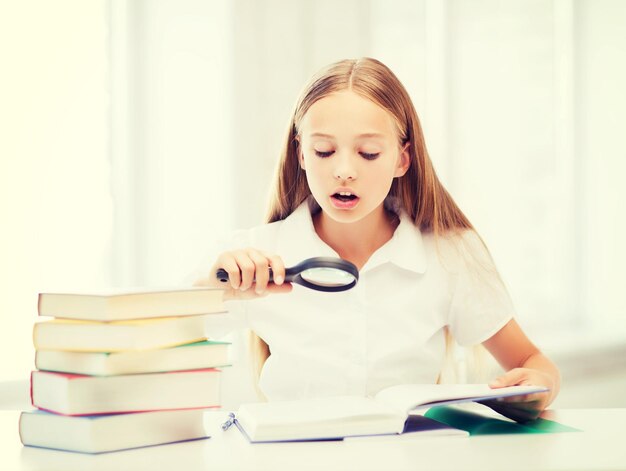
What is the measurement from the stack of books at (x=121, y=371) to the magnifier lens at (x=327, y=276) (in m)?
0.20

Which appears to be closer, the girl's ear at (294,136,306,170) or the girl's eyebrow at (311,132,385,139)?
the girl's eyebrow at (311,132,385,139)

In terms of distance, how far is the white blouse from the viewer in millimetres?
1447

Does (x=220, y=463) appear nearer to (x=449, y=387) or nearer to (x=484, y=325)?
(x=449, y=387)

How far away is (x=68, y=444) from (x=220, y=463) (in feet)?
0.62

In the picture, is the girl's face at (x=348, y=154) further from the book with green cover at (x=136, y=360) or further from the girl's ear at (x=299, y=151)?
the book with green cover at (x=136, y=360)

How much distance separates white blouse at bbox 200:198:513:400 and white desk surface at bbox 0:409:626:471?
1.61 ft

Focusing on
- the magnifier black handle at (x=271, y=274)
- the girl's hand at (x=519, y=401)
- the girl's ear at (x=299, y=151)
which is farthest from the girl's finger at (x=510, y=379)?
the girl's ear at (x=299, y=151)

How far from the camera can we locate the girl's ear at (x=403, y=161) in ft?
4.91

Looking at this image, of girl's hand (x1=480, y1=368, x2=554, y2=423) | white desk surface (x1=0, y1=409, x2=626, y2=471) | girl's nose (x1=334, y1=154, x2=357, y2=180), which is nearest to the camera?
white desk surface (x1=0, y1=409, x2=626, y2=471)

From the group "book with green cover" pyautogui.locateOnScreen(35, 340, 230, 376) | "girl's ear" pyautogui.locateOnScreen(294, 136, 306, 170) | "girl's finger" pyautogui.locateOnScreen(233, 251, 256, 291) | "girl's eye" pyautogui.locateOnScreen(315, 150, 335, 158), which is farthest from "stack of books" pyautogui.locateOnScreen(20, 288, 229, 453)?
"girl's ear" pyautogui.locateOnScreen(294, 136, 306, 170)

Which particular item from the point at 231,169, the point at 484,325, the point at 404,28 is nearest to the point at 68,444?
the point at 484,325

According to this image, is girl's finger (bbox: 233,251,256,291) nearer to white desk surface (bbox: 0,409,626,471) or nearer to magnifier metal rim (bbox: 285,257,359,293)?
magnifier metal rim (bbox: 285,257,359,293)

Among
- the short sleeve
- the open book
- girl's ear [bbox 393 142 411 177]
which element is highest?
girl's ear [bbox 393 142 411 177]

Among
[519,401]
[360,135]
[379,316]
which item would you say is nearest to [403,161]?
[360,135]
